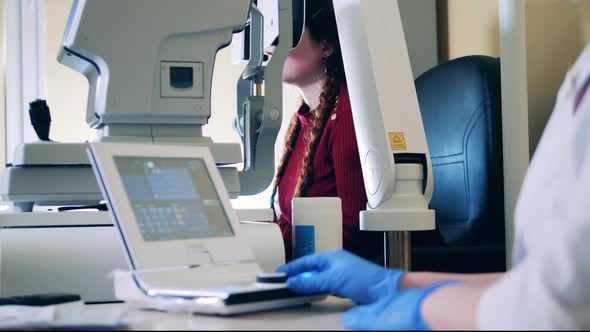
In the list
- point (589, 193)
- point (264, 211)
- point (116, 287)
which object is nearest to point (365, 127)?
point (264, 211)

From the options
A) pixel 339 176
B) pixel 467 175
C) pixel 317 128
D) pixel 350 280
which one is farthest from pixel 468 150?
pixel 350 280

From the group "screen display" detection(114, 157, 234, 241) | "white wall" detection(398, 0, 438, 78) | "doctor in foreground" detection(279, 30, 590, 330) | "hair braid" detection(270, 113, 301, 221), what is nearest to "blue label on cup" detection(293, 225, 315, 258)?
"screen display" detection(114, 157, 234, 241)

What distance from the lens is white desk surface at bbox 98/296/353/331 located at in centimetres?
82

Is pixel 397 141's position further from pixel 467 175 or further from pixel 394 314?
pixel 394 314

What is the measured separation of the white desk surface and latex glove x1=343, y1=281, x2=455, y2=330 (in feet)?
0.10

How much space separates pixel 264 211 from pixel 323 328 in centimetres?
65

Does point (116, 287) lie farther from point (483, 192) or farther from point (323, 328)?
point (483, 192)

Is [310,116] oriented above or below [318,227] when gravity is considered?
above

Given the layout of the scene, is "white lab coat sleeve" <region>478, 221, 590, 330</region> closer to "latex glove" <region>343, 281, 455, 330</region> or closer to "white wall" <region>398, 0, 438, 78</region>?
"latex glove" <region>343, 281, 455, 330</region>

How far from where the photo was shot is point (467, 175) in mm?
1967

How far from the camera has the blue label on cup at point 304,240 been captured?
1.27 metres

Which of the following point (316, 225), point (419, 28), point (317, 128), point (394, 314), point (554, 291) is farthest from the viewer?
point (419, 28)

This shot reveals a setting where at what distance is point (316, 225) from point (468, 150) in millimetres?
828

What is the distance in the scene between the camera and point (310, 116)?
7.75 feet
